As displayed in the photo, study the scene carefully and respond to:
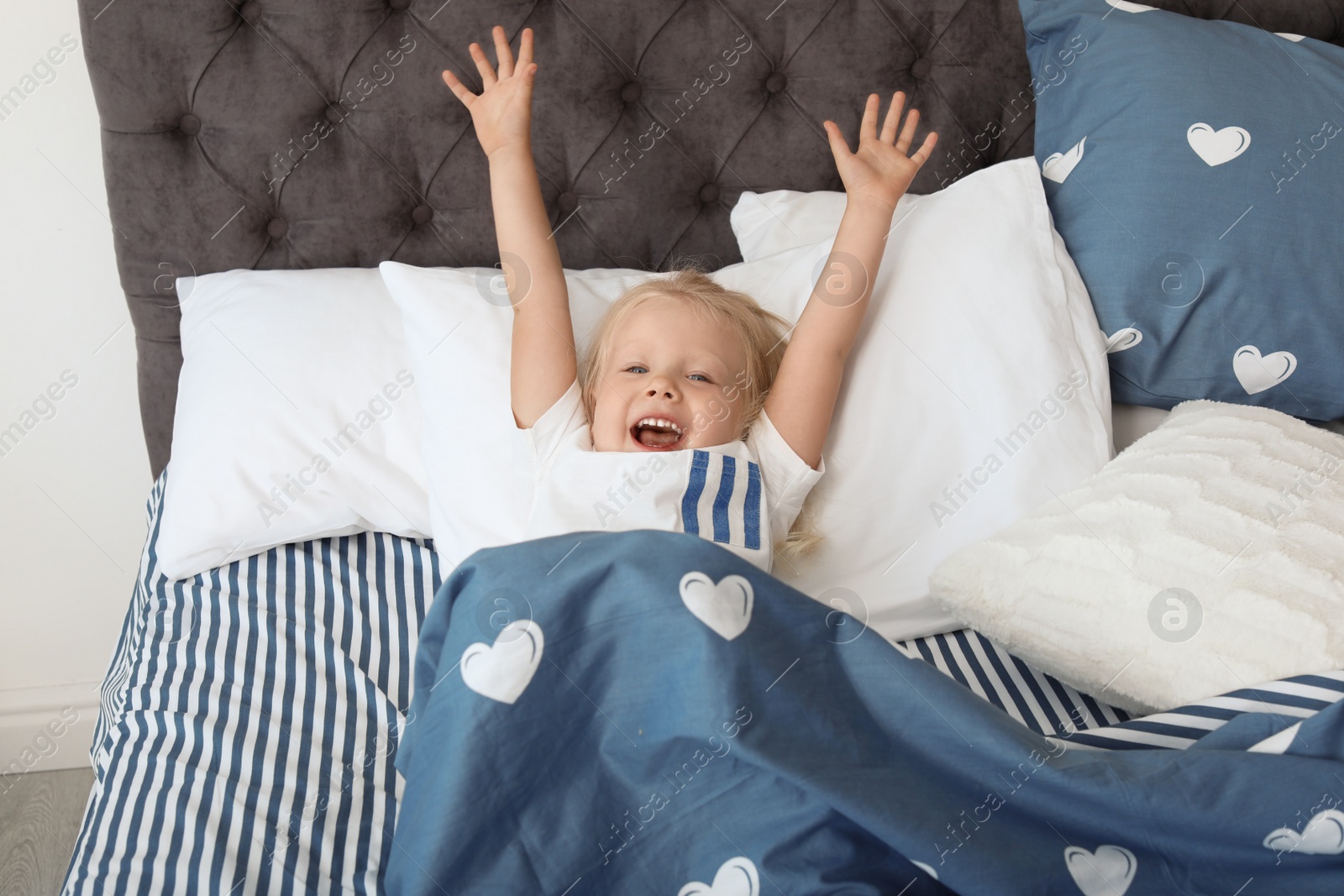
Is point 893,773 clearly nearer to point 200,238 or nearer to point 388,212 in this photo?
point 388,212

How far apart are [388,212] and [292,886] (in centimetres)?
96

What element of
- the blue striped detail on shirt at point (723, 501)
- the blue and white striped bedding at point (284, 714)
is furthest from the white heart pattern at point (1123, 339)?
the blue striped detail on shirt at point (723, 501)

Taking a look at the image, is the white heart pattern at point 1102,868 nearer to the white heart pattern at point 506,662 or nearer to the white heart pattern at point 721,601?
the white heart pattern at point 721,601

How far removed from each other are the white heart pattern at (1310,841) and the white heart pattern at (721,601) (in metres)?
0.46

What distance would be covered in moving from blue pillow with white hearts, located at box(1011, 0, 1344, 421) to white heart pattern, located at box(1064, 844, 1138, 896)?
2.50 ft

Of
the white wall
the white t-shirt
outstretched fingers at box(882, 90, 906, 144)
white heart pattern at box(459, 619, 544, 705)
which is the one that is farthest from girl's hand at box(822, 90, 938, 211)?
the white wall

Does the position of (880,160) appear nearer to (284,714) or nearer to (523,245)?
(523,245)

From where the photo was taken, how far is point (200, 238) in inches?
53.9

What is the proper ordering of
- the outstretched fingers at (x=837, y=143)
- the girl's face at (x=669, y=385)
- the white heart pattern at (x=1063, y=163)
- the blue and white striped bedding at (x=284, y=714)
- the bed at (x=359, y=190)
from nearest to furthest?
the blue and white striped bedding at (x=284, y=714) → the bed at (x=359, y=190) → the girl's face at (x=669, y=385) → the outstretched fingers at (x=837, y=143) → the white heart pattern at (x=1063, y=163)

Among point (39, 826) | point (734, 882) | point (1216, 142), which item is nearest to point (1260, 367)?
point (1216, 142)

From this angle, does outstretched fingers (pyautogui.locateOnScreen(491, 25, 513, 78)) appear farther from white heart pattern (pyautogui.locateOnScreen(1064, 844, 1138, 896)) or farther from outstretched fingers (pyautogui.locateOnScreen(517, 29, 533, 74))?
white heart pattern (pyautogui.locateOnScreen(1064, 844, 1138, 896))

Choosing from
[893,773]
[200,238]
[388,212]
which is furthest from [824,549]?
[200,238]

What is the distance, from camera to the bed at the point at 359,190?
1006 millimetres

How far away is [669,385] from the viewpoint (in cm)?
112
